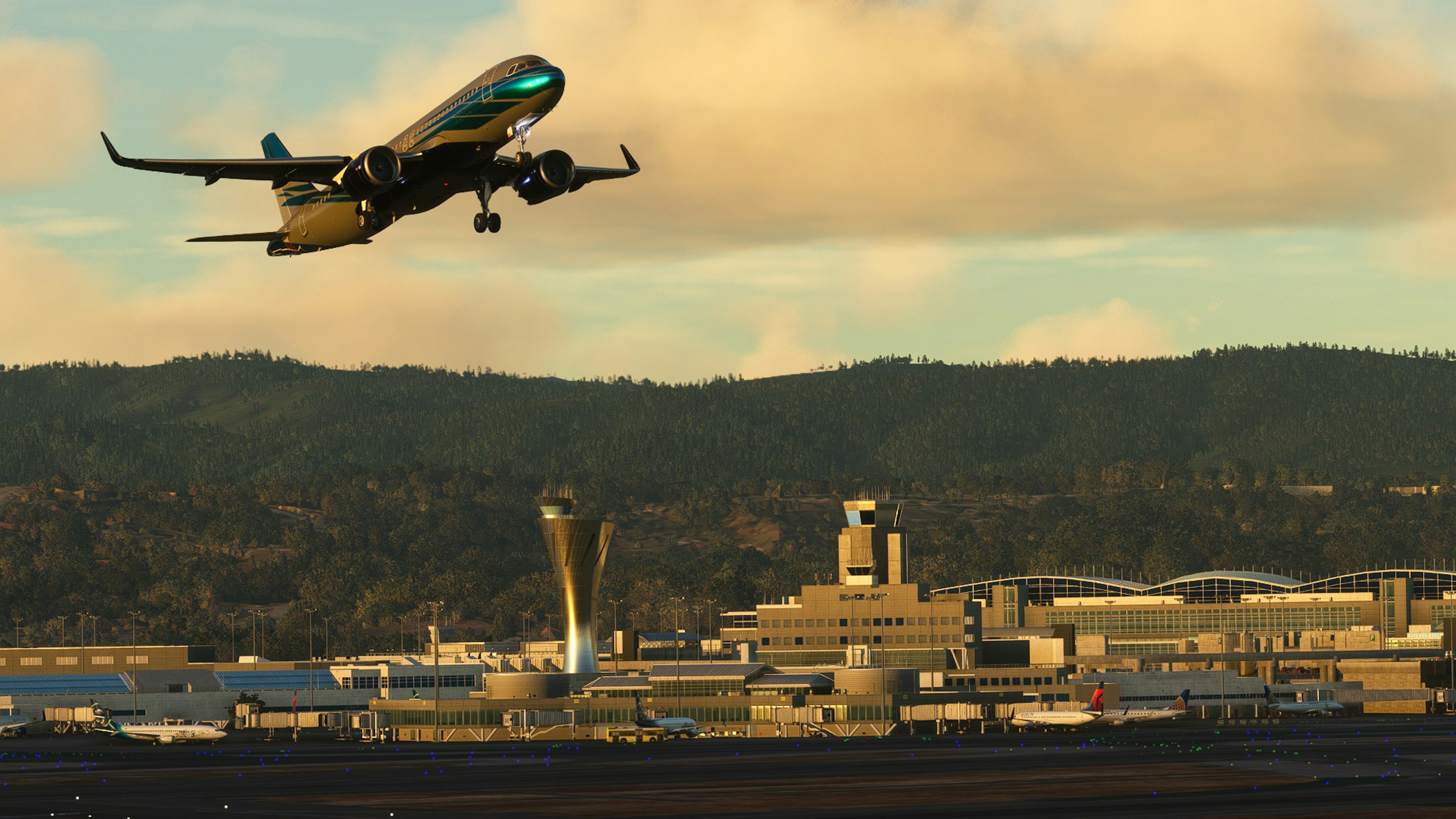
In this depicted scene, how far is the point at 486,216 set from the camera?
3939 inches

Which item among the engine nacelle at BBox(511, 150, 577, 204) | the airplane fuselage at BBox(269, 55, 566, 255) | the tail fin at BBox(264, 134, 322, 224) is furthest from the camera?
the tail fin at BBox(264, 134, 322, 224)

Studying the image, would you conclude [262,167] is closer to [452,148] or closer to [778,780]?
[452,148]

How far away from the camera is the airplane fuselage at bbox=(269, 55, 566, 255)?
94188mm

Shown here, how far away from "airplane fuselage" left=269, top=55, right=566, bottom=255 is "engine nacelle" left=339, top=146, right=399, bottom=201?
60.9 inches

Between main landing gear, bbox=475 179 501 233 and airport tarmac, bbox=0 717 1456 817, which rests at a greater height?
main landing gear, bbox=475 179 501 233

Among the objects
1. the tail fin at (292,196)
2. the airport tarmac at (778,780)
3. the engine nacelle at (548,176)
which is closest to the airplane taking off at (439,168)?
the engine nacelle at (548,176)

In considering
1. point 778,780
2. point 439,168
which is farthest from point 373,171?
point 778,780

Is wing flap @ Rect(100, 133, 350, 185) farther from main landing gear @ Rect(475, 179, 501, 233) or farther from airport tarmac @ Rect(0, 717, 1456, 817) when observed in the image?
airport tarmac @ Rect(0, 717, 1456, 817)

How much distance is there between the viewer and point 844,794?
113312 mm

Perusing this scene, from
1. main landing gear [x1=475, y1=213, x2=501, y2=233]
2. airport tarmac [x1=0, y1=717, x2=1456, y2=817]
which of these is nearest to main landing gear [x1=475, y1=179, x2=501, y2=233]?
main landing gear [x1=475, y1=213, x2=501, y2=233]

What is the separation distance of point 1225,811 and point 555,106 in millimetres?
47298

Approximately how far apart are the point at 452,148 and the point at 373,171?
398cm

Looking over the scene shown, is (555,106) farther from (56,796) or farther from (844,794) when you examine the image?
(56,796)

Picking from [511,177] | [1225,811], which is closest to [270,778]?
[511,177]
